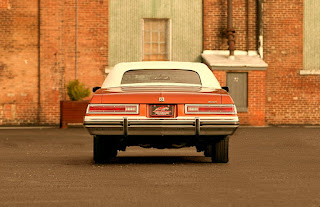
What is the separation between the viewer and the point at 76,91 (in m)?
24.5

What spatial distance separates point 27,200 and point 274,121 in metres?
20.8

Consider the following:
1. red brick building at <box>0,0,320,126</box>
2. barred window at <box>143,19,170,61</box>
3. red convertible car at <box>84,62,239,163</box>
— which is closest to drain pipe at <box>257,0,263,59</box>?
red brick building at <box>0,0,320,126</box>

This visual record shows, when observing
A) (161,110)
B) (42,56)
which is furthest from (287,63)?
(161,110)

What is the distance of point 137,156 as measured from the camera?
12586mm

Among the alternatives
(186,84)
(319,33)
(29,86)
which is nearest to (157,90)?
(186,84)

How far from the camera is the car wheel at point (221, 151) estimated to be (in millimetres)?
10727

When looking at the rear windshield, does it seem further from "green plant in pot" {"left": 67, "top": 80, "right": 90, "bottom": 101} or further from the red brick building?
the red brick building

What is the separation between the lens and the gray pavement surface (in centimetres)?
705

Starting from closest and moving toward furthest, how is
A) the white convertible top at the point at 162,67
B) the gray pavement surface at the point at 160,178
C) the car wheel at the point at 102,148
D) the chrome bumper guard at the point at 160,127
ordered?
the gray pavement surface at the point at 160,178 < the chrome bumper guard at the point at 160,127 < the car wheel at the point at 102,148 < the white convertible top at the point at 162,67

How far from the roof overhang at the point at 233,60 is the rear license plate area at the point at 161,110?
15907mm

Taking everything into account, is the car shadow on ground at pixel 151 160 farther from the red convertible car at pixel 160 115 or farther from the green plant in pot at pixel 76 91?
the green plant in pot at pixel 76 91

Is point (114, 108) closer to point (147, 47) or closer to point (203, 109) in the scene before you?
point (203, 109)

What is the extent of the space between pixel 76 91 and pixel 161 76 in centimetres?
1365

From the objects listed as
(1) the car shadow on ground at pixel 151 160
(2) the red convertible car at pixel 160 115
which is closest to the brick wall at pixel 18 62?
(1) the car shadow on ground at pixel 151 160
